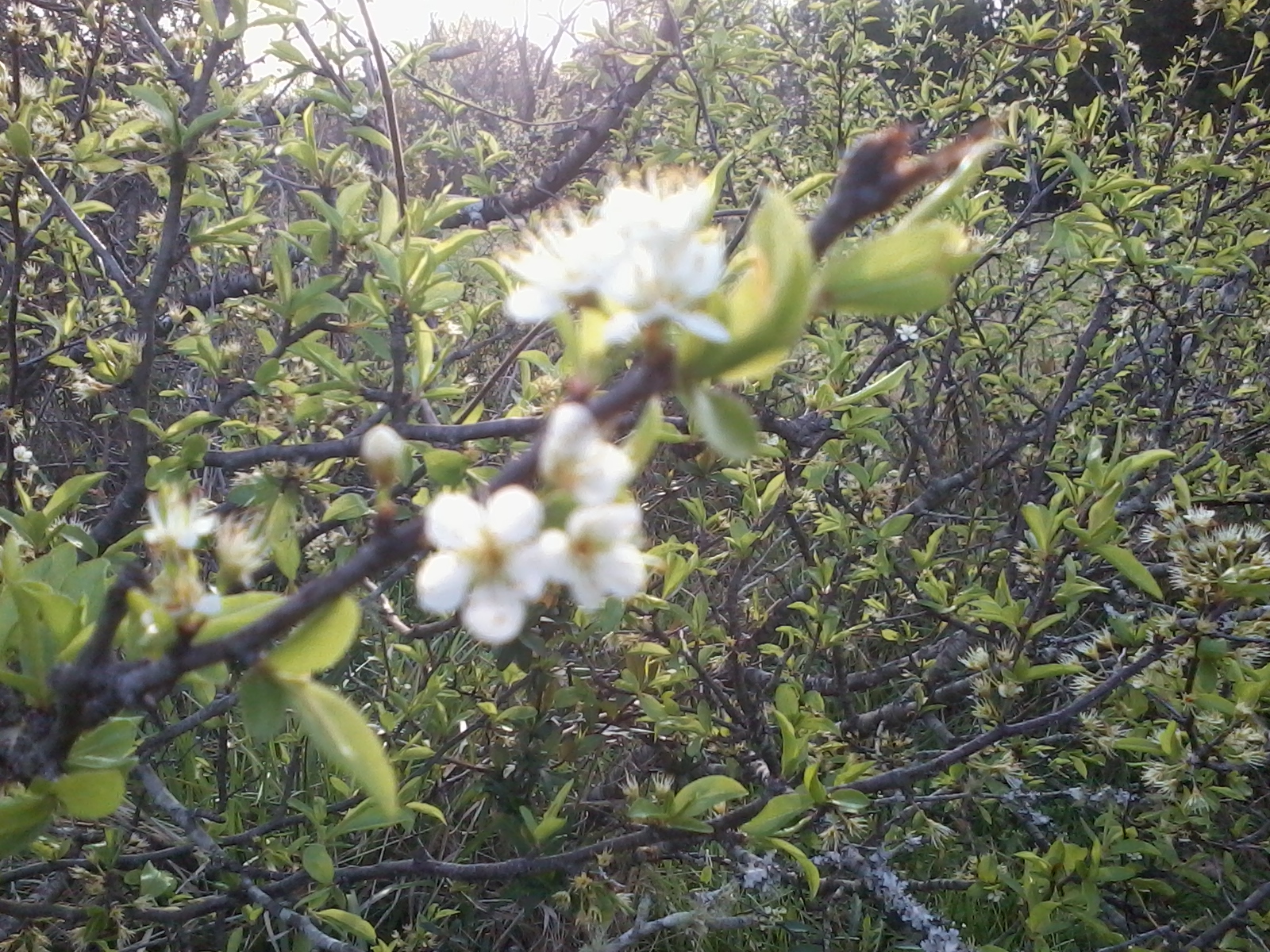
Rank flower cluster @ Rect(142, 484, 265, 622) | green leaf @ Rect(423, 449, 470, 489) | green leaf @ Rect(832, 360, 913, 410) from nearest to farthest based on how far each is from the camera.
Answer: flower cluster @ Rect(142, 484, 265, 622) → green leaf @ Rect(423, 449, 470, 489) → green leaf @ Rect(832, 360, 913, 410)

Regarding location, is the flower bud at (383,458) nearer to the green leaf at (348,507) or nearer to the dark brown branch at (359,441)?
the dark brown branch at (359,441)

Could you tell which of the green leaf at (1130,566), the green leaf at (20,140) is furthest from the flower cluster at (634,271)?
the green leaf at (20,140)

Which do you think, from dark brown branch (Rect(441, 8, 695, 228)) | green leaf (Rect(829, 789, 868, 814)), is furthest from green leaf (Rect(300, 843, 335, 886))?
dark brown branch (Rect(441, 8, 695, 228))

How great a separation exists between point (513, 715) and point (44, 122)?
1.27m

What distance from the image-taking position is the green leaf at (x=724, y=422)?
510 mm

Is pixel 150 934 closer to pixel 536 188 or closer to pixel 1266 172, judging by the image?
pixel 536 188

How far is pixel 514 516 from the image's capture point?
0.52 meters

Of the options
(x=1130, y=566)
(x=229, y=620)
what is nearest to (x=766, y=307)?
(x=229, y=620)

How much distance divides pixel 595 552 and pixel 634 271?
16 centimetres

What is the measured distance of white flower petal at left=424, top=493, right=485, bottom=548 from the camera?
20.5 inches

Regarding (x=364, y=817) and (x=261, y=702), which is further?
(x=364, y=817)

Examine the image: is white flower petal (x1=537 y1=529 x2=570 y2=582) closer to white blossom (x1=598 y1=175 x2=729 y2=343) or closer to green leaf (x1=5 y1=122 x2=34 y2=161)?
white blossom (x1=598 y1=175 x2=729 y2=343)

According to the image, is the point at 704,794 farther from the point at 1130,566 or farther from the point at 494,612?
the point at 494,612

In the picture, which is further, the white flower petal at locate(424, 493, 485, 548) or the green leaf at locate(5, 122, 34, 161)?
the green leaf at locate(5, 122, 34, 161)
